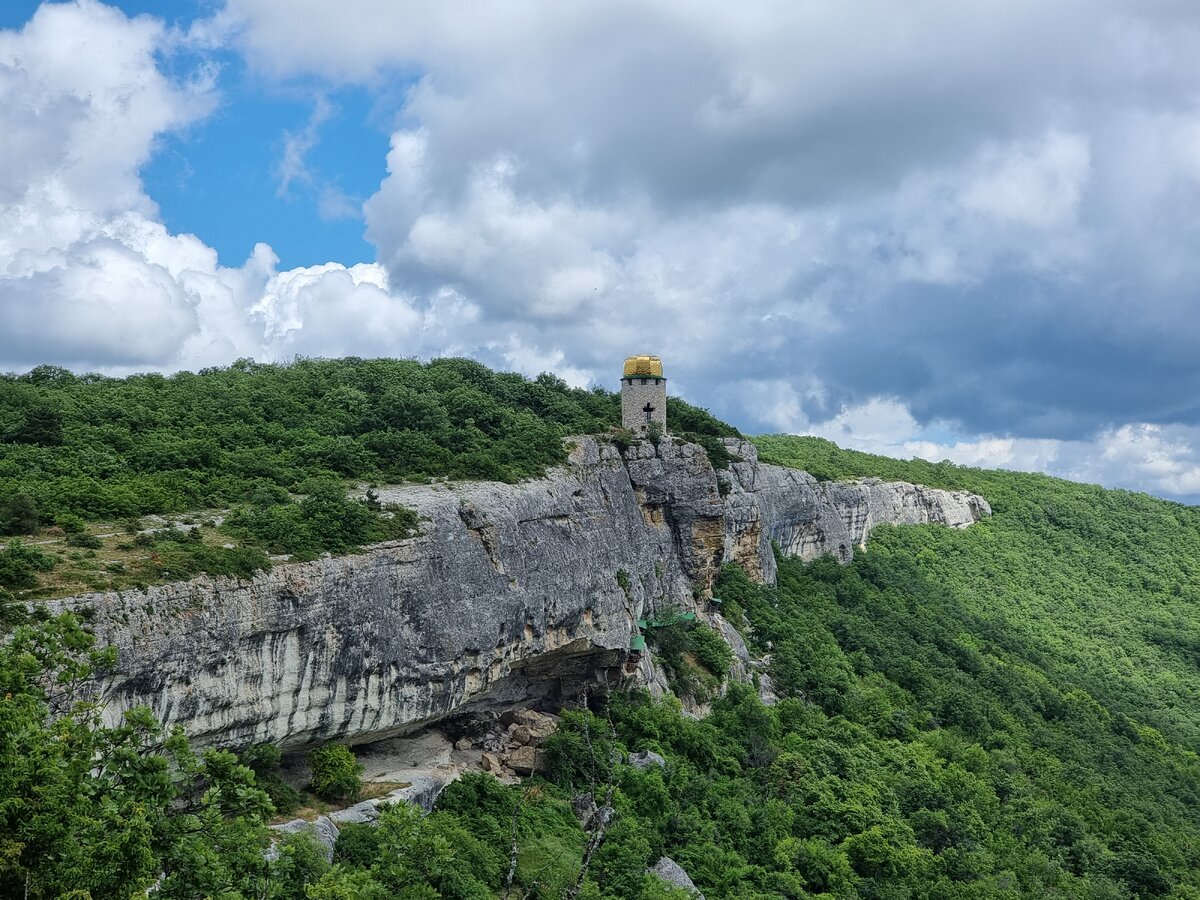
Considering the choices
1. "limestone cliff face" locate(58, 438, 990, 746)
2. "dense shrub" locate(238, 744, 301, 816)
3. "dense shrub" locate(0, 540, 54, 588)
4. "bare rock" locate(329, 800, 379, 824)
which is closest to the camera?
"dense shrub" locate(0, 540, 54, 588)

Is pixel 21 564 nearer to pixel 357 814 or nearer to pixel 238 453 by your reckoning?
pixel 357 814

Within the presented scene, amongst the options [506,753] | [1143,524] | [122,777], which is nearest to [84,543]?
[122,777]

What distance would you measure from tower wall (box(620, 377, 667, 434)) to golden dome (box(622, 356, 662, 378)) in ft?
0.59

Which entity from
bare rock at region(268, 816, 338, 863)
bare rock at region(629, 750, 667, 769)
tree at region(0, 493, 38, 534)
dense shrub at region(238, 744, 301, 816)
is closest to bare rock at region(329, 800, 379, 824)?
bare rock at region(268, 816, 338, 863)

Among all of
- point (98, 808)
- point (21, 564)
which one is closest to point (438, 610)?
point (21, 564)

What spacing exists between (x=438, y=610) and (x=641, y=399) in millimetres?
20289

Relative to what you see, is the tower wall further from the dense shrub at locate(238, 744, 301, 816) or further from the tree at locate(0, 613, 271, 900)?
the tree at locate(0, 613, 271, 900)

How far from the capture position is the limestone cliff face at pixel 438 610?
18.2 meters

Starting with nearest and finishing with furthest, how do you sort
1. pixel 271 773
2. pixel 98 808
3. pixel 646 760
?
pixel 98 808, pixel 271 773, pixel 646 760

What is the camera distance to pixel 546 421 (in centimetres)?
3897

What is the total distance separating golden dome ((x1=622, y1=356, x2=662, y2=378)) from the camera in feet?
137

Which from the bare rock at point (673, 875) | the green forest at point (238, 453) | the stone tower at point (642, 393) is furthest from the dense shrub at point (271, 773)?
the stone tower at point (642, 393)

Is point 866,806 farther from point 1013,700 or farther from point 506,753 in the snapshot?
point 1013,700

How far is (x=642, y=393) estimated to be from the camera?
4194 cm
